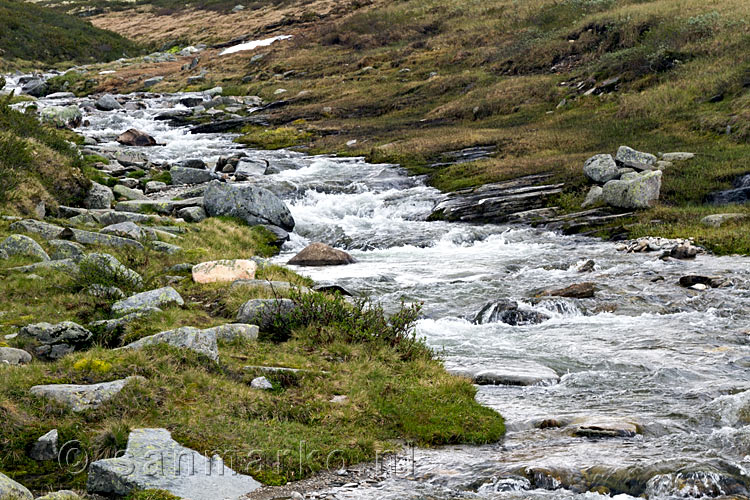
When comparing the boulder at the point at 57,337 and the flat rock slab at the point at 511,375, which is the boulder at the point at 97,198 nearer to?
the boulder at the point at 57,337

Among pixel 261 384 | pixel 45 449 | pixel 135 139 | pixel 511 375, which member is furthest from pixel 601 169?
pixel 135 139

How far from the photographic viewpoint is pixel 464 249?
21.1 m

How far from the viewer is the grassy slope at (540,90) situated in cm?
2611

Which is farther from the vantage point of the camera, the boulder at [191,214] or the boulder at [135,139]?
the boulder at [135,139]

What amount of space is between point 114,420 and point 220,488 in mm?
1450

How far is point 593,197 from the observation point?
23109 mm

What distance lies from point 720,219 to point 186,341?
16.3m

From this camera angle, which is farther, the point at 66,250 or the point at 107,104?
the point at 107,104

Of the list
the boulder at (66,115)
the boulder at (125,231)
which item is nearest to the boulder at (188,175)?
the boulder at (125,231)

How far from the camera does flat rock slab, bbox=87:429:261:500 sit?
6176 millimetres

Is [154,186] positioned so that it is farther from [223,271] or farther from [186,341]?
[186,341]

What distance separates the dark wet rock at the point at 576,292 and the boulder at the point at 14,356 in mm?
10498

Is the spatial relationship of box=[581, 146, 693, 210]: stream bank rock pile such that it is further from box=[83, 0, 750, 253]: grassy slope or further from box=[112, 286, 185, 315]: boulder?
box=[112, 286, 185, 315]: boulder

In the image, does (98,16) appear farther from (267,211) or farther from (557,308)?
(557,308)
